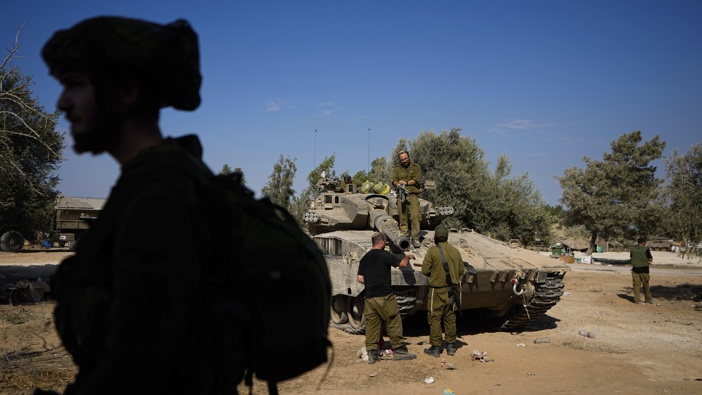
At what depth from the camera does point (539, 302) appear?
10609mm

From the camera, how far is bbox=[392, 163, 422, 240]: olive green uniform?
432 inches

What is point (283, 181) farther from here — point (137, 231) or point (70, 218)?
point (137, 231)

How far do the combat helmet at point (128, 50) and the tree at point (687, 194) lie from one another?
1573 centimetres

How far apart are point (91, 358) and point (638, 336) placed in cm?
1133

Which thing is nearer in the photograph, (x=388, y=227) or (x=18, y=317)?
(x=18, y=317)

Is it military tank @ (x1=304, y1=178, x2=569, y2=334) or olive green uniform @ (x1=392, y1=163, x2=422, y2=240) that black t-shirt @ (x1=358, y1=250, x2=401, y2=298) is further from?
olive green uniform @ (x1=392, y1=163, x2=422, y2=240)

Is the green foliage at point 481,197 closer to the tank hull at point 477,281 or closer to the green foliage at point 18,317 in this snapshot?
the tank hull at point 477,281

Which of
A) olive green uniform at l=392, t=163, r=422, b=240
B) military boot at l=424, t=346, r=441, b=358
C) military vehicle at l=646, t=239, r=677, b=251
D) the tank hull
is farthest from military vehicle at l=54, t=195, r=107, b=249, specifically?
military vehicle at l=646, t=239, r=677, b=251

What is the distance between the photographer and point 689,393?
6902mm

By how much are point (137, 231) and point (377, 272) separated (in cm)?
762

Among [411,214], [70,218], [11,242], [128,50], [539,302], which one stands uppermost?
[70,218]

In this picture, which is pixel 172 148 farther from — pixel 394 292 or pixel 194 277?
pixel 394 292

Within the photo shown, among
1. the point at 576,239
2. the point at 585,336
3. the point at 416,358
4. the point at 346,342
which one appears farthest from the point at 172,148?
the point at 576,239

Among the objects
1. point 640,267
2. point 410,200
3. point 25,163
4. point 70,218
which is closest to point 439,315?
point 410,200
